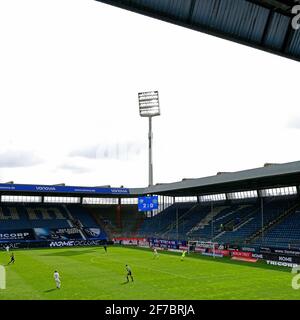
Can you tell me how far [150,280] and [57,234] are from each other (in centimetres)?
4254

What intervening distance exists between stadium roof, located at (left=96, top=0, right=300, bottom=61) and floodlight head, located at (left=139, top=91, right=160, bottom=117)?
76.7 metres

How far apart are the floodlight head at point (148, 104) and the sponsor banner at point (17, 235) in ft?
112

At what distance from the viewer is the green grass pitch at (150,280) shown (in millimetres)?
25859

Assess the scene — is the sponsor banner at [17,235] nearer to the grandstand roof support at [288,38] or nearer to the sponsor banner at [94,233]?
the sponsor banner at [94,233]

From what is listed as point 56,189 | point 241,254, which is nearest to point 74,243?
point 56,189

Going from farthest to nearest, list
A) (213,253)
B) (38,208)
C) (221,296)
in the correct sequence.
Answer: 1. (38,208)
2. (213,253)
3. (221,296)

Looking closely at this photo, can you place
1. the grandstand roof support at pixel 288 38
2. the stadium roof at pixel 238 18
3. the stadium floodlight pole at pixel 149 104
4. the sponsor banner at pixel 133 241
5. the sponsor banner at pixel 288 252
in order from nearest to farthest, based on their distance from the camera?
1. the stadium roof at pixel 238 18
2. the grandstand roof support at pixel 288 38
3. the sponsor banner at pixel 288 252
4. the sponsor banner at pixel 133 241
5. the stadium floodlight pole at pixel 149 104

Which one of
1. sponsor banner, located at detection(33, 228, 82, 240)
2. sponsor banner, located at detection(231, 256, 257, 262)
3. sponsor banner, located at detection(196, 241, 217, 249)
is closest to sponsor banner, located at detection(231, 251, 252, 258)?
sponsor banner, located at detection(231, 256, 257, 262)

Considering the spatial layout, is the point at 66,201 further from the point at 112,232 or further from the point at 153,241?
the point at 153,241

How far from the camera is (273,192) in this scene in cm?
6425

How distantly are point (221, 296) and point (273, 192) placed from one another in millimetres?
42099

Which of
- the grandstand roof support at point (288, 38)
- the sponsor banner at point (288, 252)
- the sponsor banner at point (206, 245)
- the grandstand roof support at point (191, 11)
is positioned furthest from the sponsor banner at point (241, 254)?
the grandstand roof support at point (191, 11)

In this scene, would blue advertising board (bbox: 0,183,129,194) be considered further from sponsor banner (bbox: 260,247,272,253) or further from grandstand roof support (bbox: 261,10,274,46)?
grandstand roof support (bbox: 261,10,274,46)
